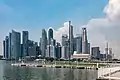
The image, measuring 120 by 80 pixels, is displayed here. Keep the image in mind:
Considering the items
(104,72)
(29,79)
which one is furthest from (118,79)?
(29,79)

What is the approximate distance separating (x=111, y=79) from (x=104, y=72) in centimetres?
1060

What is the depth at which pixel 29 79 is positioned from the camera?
95500 mm

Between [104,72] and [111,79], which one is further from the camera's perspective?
[104,72]

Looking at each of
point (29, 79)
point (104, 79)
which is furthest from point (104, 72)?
point (29, 79)

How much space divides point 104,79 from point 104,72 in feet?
33.6

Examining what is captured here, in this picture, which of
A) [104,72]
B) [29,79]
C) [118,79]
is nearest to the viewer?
[118,79]

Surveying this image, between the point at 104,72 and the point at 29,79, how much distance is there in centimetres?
4286

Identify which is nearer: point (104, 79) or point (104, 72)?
point (104, 79)

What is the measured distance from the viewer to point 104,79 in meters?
46.7

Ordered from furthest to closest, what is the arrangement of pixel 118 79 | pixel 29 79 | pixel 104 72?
1. pixel 29 79
2. pixel 104 72
3. pixel 118 79

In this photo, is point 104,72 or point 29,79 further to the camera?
point 29,79

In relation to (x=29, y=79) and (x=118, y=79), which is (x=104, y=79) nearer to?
(x=118, y=79)

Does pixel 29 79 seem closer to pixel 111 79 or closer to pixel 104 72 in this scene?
pixel 104 72

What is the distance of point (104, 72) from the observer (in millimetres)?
56781
